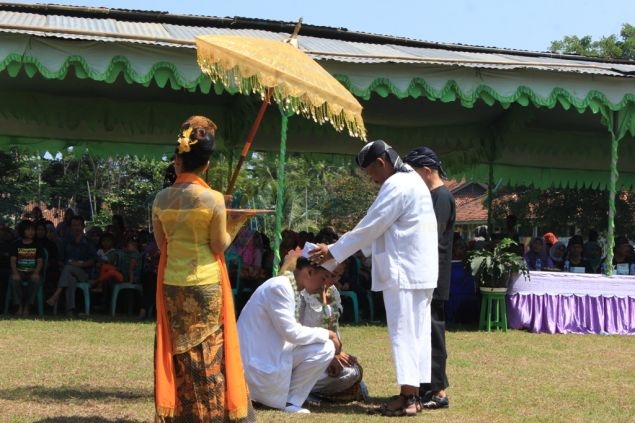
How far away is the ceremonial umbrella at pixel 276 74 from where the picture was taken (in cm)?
546

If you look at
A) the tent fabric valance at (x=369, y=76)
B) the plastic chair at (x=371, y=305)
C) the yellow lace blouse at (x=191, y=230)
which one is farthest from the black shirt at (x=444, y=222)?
the plastic chair at (x=371, y=305)

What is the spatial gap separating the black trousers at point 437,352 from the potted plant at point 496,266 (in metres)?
4.21

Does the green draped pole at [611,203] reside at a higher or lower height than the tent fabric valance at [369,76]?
lower

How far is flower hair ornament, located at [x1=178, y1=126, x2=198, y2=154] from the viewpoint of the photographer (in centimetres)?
463

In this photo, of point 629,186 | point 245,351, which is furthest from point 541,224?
point 245,351

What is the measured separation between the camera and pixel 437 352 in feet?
19.8

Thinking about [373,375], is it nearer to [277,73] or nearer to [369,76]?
[277,73]

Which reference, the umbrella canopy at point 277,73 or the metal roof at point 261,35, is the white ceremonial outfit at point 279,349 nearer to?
the umbrella canopy at point 277,73

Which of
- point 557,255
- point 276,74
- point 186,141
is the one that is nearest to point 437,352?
point 276,74

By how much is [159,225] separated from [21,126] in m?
9.43

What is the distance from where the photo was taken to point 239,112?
513 inches

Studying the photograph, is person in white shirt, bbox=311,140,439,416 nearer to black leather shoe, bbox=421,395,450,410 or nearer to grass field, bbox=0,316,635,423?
black leather shoe, bbox=421,395,450,410

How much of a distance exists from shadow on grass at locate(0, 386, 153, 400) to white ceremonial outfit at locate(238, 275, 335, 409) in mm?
808

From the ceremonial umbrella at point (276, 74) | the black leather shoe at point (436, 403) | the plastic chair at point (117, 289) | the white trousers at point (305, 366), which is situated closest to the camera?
the ceremonial umbrella at point (276, 74)
